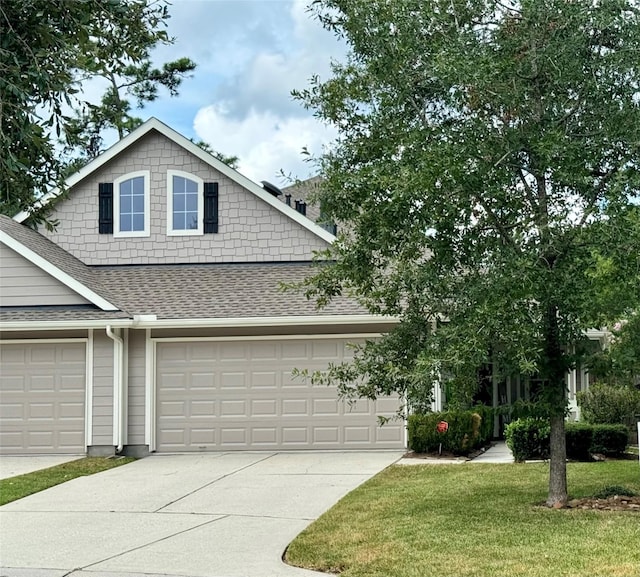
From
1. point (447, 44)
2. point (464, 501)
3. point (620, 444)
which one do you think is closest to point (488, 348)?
point (464, 501)

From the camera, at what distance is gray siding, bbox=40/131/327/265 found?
18.8m

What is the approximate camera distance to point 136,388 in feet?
55.8

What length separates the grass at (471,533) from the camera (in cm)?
753

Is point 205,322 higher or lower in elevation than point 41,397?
higher

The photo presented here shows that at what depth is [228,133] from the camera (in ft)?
94.3

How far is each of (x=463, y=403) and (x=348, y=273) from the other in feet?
6.37

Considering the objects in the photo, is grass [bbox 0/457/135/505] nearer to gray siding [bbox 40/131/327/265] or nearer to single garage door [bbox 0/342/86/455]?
single garage door [bbox 0/342/86/455]

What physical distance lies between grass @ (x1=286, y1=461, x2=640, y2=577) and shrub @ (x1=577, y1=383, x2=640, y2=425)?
431cm

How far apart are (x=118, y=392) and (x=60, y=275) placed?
7.78 ft

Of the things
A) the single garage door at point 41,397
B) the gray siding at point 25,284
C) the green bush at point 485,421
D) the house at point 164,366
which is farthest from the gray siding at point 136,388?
the green bush at point 485,421

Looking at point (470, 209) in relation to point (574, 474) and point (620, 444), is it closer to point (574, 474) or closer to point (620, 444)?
point (574, 474)

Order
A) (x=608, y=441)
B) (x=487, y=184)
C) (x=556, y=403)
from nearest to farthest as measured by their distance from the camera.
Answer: (x=487, y=184) → (x=556, y=403) → (x=608, y=441)

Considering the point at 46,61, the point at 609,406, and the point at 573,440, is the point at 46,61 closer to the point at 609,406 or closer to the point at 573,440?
the point at 573,440

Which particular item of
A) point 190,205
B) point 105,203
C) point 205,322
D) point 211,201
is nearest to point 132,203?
point 105,203
